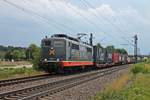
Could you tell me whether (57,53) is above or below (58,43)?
below

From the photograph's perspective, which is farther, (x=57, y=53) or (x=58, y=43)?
(x=58, y=43)

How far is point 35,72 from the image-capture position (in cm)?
3978

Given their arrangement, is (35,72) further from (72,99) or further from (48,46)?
(72,99)

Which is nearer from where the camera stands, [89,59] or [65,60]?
[65,60]

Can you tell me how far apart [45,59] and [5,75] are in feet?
14.1

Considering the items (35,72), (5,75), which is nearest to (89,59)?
(35,72)

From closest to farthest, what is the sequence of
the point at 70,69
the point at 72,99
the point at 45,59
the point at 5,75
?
the point at 72,99 < the point at 5,75 < the point at 45,59 < the point at 70,69

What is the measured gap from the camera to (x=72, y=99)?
55.1 feet

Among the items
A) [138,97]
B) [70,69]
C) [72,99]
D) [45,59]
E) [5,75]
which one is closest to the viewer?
[138,97]

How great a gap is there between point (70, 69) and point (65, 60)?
12.9 feet

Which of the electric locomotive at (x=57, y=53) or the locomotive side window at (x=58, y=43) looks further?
the locomotive side window at (x=58, y=43)

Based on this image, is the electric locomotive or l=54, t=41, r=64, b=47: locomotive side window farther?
l=54, t=41, r=64, b=47: locomotive side window

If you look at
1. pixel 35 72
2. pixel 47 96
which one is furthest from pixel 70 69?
pixel 47 96

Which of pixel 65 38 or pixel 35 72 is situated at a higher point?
pixel 65 38
